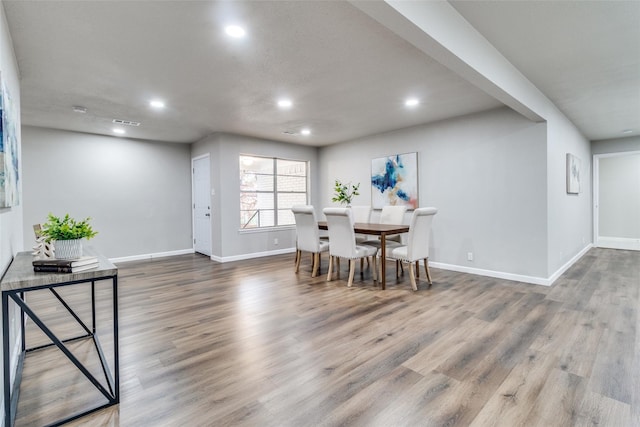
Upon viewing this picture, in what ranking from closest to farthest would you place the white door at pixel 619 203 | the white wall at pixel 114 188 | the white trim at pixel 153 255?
the white wall at pixel 114 188 < the white trim at pixel 153 255 < the white door at pixel 619 203

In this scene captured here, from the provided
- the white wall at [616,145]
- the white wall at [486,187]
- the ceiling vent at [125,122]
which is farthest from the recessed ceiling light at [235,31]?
the white wall at [616,145]

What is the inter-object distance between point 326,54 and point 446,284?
303 cm

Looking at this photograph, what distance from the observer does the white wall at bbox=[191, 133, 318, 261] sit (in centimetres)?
552

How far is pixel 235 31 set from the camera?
7.23 feet

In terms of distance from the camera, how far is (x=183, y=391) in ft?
5.80

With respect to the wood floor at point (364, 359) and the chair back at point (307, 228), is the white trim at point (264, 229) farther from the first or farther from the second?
the wood floor at point (364, 359)

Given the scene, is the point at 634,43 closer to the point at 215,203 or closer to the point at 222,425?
the point at 222,425

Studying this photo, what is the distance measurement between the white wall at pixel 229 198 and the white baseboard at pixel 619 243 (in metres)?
7.27

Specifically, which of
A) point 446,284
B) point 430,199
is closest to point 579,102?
point 430,199

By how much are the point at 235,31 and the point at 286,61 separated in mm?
576

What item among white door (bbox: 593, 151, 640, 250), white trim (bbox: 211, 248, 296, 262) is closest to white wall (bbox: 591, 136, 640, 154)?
white door (bbox: 593, 151, 640, 250)

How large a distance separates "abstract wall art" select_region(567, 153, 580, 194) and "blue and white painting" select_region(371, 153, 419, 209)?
2.18 m

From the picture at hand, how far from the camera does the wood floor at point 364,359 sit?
1592mm

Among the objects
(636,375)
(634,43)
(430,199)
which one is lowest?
(636,375)
